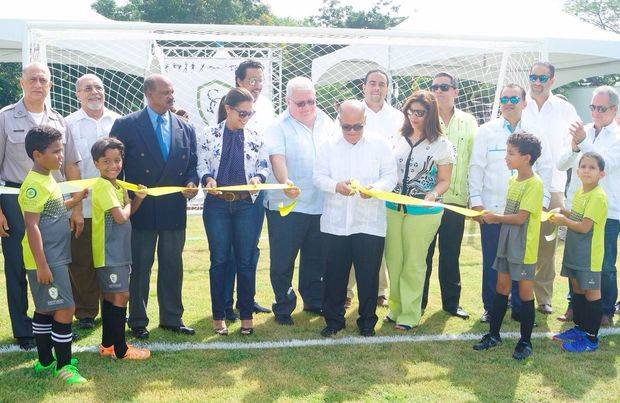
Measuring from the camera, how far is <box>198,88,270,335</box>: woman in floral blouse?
5.15 meters

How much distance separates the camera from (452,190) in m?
5.89

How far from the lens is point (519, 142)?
486cm

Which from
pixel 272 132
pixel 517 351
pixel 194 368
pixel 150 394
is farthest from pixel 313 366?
pixel 272 132

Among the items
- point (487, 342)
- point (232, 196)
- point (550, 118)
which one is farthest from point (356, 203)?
point (550, 118)

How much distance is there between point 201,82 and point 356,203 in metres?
7.74

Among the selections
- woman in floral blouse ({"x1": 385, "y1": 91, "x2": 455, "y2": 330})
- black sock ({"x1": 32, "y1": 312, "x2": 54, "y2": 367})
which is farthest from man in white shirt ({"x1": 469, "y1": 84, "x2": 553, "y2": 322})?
black sock ({"x1": 32, "y1": 312, "x2": 54, "y2": 367})

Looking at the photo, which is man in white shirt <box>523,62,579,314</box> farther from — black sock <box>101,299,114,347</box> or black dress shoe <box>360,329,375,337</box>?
black sock <box>101,299,114,347</box>

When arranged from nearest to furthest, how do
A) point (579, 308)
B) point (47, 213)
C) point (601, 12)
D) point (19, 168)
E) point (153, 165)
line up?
point (47, 213) < point (19, 168) < point (153, 165) < point (579, 308) < point (601, 12)

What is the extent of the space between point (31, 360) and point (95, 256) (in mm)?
943

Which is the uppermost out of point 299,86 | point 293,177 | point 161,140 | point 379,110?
point 299,86

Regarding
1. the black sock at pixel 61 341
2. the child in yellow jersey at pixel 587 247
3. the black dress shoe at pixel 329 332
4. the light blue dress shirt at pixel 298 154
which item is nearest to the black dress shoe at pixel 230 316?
the black dress shoe at pixel 329 332

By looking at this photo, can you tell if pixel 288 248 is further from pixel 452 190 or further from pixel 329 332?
pixel 452 190

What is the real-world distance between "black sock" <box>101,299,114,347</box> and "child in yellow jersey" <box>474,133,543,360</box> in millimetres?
2905

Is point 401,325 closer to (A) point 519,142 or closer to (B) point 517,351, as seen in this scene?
(B) point 517,351
